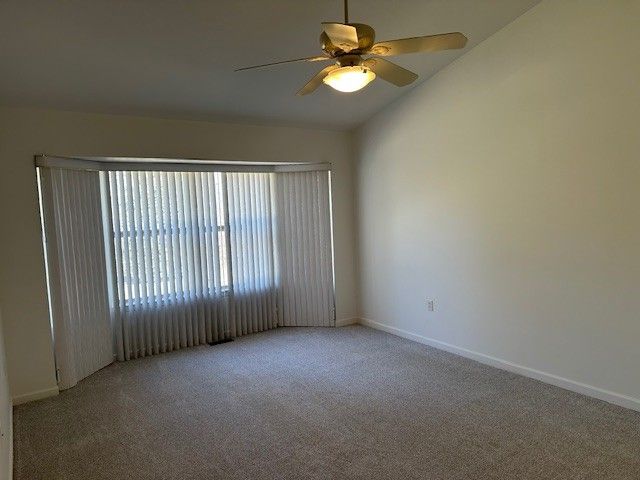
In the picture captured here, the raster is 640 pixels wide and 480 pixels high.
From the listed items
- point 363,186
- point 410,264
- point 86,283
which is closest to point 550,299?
point 410,264

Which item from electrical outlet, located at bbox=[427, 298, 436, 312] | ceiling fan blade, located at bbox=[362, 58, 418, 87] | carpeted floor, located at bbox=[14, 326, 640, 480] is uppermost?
ceiling fan blade, located at bbox=[362, 58, 418, 87]

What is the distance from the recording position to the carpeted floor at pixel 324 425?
2.44m

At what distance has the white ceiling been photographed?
2715mm

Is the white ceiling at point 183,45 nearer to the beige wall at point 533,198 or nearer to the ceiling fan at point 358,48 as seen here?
the beige wall at point 533,198

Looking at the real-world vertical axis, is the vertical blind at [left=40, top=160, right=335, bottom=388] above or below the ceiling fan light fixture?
below

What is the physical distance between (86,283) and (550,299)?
416 centimetres

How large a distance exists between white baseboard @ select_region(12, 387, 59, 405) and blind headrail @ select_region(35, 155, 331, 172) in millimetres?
1932

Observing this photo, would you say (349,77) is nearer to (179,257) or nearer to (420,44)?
(420,44)

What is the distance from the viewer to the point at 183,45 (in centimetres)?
312

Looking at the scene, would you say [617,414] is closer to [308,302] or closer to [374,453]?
[374,453]

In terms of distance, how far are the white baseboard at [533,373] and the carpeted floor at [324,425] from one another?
8cm

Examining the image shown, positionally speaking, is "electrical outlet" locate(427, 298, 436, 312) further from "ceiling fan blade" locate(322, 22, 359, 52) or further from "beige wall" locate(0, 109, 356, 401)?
"ceiling fan blade" locate(322, 22, 359, 52)

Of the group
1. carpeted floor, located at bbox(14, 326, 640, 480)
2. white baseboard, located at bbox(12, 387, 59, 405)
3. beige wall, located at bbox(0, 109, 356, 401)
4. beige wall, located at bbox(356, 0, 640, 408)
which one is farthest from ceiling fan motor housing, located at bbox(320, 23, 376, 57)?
white baseboard, located at bbox(12, 387, 59, 405)

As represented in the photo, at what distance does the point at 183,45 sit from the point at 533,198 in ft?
9.77
